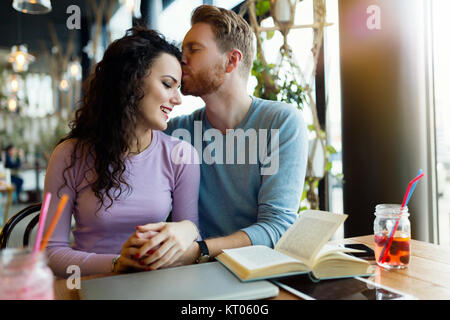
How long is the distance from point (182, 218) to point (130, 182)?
24cm

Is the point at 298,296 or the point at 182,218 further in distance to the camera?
the point at 182,218

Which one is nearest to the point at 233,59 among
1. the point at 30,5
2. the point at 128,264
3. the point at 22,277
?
the point at 128,264

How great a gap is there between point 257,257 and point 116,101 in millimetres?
846

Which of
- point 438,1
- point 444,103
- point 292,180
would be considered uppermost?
point 438,1

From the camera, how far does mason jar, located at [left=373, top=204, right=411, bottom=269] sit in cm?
103

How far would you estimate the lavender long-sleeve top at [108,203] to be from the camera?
4.01 feet

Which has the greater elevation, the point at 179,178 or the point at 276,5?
the point at 276,5

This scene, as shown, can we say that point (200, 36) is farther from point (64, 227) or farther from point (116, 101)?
point (64, 227)

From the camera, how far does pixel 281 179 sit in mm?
1422

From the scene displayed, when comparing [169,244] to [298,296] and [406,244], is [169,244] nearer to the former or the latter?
[298,296]

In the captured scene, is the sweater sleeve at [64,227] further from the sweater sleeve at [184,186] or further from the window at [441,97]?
the window at [441,97]

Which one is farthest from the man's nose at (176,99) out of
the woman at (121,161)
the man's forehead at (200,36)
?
the man's forehead at (200,36)
